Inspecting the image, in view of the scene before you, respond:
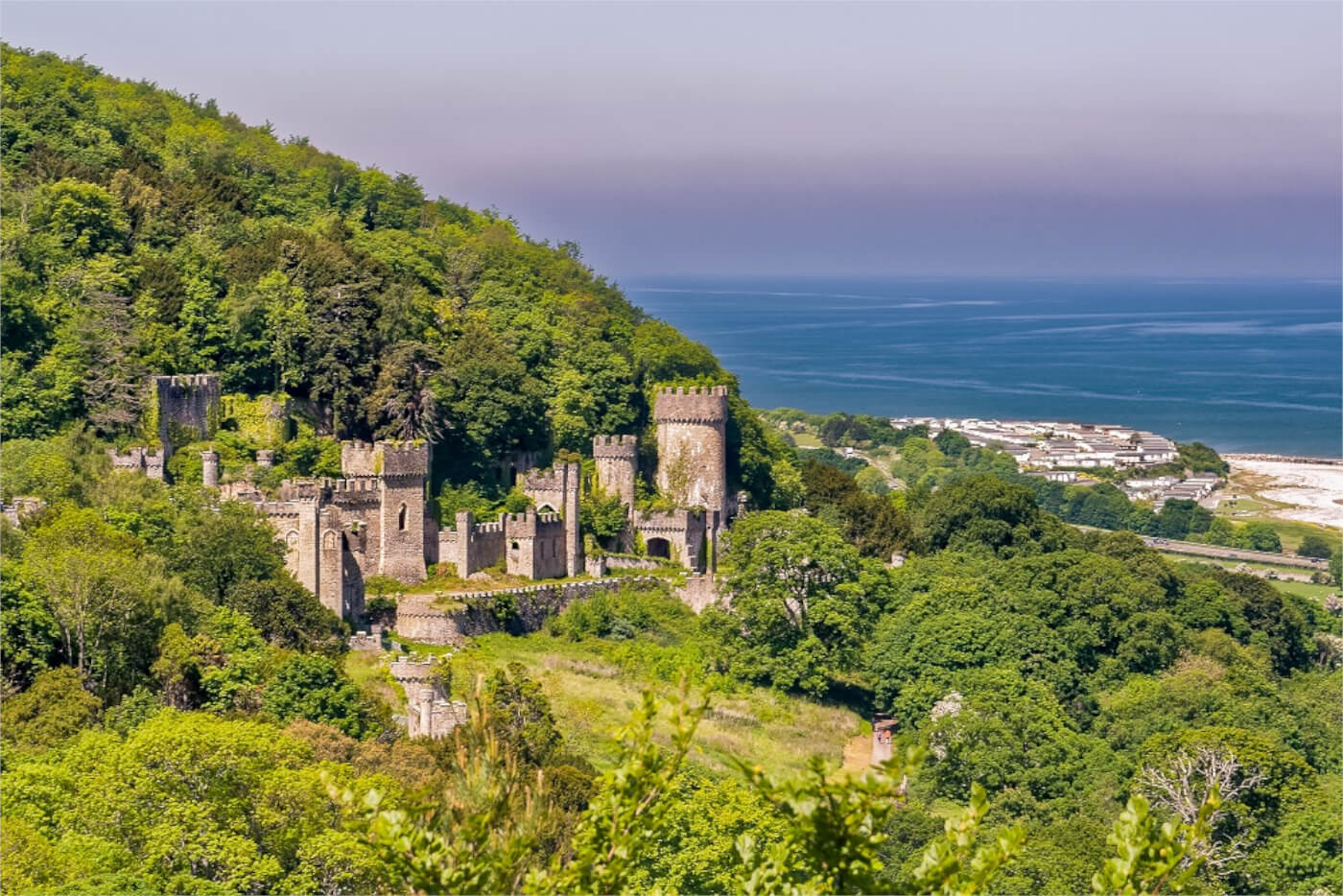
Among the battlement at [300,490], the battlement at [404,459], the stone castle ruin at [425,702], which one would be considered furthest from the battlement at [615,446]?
the stone castle ruin at [425,702]

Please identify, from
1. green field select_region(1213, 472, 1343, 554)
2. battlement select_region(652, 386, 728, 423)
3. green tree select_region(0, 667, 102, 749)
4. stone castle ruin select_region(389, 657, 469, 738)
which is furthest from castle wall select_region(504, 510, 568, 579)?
green field select_region(1213, 472, 1343, 554)

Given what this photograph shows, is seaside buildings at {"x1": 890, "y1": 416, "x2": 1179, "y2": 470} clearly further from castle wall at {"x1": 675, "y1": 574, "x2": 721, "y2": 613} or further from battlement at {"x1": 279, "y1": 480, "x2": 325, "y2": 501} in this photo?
battlement at {"x1": 279, "y1": 480, "x2": 325, "y2": 501}

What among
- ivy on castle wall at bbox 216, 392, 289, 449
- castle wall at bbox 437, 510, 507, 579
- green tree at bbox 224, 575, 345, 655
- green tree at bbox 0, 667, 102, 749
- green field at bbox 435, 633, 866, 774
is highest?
ivy on castle wall at bbox 216, 392, 289, 449

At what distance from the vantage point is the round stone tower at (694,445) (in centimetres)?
4544

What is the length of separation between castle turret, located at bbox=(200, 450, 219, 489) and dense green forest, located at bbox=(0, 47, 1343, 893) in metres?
1.85

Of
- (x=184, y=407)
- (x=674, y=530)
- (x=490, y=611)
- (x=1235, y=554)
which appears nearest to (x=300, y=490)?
(x=490, y=611)

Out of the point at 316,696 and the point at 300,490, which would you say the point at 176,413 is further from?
the point at 316,696

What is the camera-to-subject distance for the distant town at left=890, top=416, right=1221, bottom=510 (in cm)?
9688

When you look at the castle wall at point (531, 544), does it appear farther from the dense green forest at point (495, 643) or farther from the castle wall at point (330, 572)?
the castle wall at point (330, 572)

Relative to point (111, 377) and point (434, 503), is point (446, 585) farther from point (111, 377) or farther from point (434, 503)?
point (111, 377)

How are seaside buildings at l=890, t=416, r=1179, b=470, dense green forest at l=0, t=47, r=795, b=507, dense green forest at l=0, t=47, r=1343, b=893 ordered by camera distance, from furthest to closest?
1. seaside buildings at l=890, t=416, r=1179, b=470
2. dense green forest at l=0, t=47, r=795, b=507
3. dense green forest at l=0, t=47, r=1343, b=893

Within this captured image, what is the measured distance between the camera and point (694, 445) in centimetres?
4566

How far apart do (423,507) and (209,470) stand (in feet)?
14.4

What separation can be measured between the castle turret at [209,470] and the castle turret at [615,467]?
29.0ft
